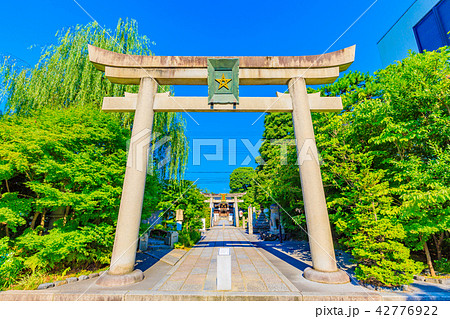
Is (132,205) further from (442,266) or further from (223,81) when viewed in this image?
(442,266)

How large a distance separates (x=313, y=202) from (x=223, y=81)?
204 inches

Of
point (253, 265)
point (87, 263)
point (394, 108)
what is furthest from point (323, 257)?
point (87, 263)

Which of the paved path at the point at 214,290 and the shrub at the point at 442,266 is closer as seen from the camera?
the paved path at the point at 214,290

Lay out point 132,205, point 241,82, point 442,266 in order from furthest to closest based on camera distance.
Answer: point 241,82 → point 442,266 → point 132,205

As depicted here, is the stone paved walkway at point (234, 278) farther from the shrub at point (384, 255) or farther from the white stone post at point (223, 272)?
the shrub at point (384, 255)

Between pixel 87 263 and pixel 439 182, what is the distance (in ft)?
36.6

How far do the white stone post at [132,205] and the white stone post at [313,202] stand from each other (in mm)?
5252

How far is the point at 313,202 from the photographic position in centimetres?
629

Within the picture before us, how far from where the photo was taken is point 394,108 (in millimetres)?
6867

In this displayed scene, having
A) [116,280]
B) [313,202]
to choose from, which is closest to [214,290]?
[116,280]

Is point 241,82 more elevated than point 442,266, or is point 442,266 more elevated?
point 241,82

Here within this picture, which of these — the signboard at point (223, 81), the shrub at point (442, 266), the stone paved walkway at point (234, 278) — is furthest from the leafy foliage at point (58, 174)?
the shrub at point (442, 266)

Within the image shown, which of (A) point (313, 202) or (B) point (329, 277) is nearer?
(B) point (329, 277)

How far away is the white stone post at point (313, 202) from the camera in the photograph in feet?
19.3
